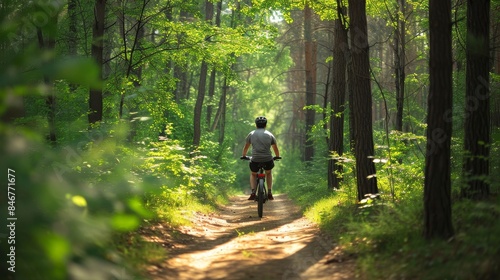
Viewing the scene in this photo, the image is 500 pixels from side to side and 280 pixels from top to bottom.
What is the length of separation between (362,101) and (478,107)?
2.55m

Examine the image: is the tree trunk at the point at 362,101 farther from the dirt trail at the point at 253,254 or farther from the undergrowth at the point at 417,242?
the dirt trail at the point at 253,254

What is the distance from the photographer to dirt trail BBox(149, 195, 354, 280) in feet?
19.8

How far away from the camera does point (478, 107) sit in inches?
289

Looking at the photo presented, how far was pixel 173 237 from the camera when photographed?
835 cm

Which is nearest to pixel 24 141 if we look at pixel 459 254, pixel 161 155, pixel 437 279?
pixel 437 279

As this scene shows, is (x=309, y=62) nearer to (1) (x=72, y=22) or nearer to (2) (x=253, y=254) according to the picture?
(1) (x=72, y=22)

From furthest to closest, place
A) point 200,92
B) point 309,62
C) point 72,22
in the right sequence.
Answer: point 309,62 < point 200,92 < point 72,22

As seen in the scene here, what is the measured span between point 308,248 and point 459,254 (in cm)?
288

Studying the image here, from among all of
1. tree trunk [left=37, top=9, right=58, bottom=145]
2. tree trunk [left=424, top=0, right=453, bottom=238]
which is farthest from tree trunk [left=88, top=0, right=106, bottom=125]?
tree trunk [left=424, top=0, right=453, bottom=238]

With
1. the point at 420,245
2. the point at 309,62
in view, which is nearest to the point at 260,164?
the point at 420,245

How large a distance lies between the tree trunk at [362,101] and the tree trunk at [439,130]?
294 centimetres

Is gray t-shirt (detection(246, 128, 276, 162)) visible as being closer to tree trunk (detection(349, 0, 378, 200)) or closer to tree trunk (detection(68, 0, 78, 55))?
tree trunk (detection(349, 0, 378, 200))

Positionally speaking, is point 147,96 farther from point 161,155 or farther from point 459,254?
point 459,254

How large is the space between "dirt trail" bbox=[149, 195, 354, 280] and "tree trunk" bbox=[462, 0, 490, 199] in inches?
101
